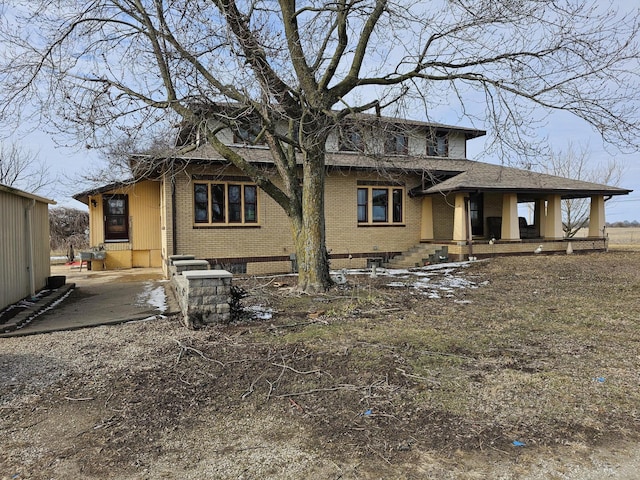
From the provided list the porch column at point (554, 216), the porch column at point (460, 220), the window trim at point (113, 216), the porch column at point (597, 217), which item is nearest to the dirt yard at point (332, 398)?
the porch column at point (460, 220)

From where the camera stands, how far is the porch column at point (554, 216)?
17.6 meters

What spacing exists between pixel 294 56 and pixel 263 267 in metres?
7.65

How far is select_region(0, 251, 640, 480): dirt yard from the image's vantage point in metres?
2.90

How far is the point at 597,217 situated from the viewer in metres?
18.4

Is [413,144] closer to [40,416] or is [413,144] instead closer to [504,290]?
[504,290]

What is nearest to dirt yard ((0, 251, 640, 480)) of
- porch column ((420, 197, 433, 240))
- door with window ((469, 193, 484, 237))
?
porch column ((420, 197, 433, 240))

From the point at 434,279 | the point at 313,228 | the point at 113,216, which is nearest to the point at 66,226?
the point at 113,216

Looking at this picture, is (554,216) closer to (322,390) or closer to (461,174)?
(461,174)

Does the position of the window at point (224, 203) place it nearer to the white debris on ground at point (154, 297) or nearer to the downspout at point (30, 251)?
the white debris on ground at point (154, 297)

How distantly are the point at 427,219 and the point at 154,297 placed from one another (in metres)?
11.3

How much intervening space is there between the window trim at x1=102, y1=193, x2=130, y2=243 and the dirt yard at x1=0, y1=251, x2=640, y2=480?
38.2 feet

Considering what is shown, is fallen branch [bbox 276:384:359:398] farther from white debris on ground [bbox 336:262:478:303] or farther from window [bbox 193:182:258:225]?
window [bbox 193:182:258:225]

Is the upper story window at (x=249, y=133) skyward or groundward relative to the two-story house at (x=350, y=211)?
skyward

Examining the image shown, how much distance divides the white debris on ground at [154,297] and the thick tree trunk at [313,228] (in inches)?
121
